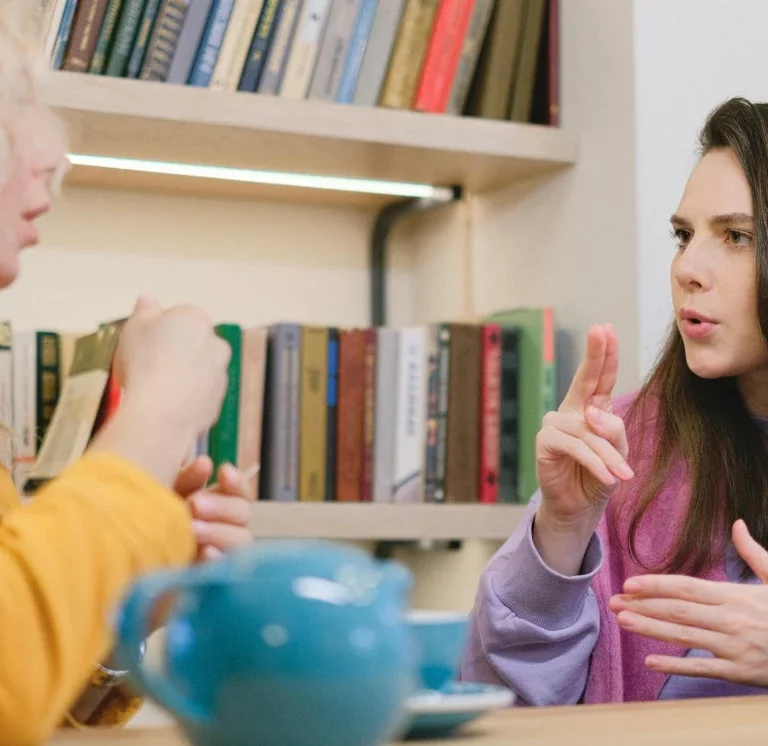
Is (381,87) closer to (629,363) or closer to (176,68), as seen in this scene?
(176,68)

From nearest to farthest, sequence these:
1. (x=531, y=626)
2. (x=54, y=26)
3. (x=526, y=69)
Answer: (x=531, y=626)
(x=54, y=26)
(x=526, y=69)

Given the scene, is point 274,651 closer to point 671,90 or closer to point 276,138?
point 276,138

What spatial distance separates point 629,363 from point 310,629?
4.95 feet

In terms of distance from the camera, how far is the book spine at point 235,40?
186 centimetres

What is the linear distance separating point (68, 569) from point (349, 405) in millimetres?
1367

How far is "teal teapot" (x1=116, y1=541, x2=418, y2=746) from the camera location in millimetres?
455

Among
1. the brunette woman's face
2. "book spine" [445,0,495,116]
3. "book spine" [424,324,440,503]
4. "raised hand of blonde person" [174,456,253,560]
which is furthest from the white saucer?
"book spine" [445,0,495,116]

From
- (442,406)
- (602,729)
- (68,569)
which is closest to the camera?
(68,569)

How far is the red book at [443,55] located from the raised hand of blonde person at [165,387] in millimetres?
1322

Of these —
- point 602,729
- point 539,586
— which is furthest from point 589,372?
point 602,729

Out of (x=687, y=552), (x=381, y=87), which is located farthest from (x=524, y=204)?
(x=687, y=552)

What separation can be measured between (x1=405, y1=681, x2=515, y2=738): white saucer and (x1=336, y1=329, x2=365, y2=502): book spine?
1.25 metres

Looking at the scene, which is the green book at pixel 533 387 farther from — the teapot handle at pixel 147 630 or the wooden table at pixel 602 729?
the teapot handle at pixel 147 630

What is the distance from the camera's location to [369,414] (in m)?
1.94
